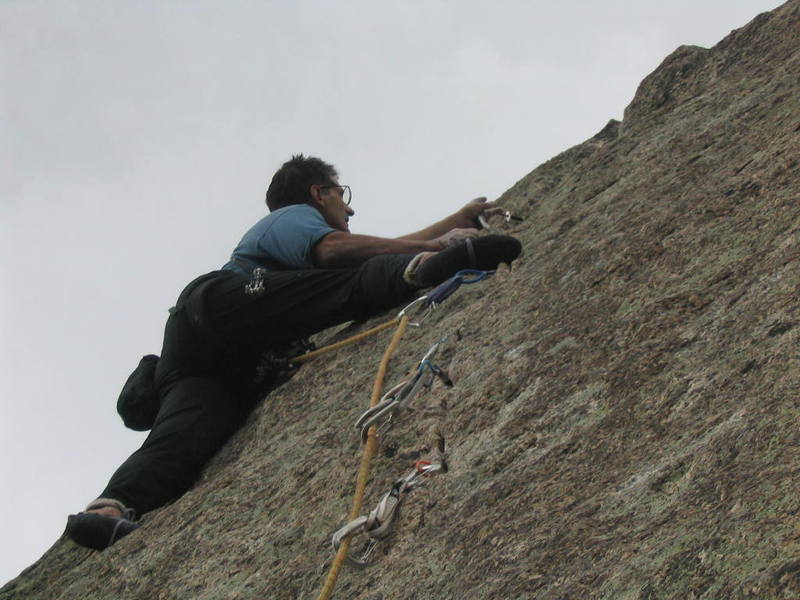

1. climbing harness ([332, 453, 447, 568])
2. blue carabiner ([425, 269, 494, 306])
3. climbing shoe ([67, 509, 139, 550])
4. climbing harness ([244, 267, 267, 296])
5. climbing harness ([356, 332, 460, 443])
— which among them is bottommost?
climbing harness ([332, 453, 447, 568])

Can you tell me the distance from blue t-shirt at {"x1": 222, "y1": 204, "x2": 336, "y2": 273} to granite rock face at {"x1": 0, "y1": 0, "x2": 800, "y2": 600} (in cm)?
74

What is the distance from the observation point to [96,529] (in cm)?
535

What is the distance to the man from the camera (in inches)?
223

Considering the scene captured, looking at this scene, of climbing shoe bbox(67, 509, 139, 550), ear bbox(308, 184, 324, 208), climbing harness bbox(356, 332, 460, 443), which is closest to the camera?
Result: climbing harness bbox(356, 332, 460, 443)

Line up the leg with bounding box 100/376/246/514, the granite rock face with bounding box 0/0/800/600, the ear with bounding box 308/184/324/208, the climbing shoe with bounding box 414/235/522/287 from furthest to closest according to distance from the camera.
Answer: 1. the ear with bounding box 308/184/324/208
2. the leg with bounding box 100/376/246/514
3. the climbing shoe with bounding box 414/235/522/287
4. the granite rock face with bounding box 0/0/800/600

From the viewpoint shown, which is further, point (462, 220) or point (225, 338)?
point (462, 220)

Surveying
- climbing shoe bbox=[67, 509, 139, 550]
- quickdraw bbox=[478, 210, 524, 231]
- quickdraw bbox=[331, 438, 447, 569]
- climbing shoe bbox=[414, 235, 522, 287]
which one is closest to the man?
climbing shoe bbox=[414, 235, 522, 287]

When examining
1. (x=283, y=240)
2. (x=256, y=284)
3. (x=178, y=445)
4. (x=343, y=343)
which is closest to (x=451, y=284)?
(x=343, y=343)

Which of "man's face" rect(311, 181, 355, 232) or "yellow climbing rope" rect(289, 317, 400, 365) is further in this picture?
"man's face" rect(311, 181, 355, 232)

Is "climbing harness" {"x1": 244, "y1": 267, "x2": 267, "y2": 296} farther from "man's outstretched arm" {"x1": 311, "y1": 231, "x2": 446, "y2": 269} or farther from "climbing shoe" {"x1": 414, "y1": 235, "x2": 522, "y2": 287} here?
"climbing shoe" {"x1": 414, "y1": 235, "x2": 522, "y2": 287}

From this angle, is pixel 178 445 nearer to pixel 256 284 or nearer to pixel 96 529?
pixel 96 529

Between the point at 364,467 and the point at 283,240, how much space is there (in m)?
2.49

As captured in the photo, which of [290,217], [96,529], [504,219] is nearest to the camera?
[96,529]

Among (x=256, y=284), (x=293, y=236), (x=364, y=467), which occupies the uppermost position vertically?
(x=293, y=236)
